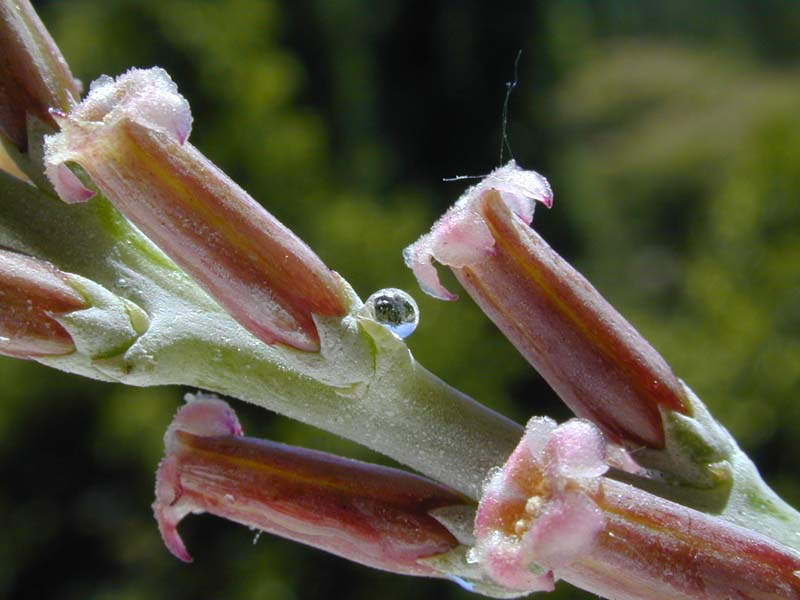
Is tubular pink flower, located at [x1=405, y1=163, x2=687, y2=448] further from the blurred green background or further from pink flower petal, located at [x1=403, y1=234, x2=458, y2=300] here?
the blurred green background

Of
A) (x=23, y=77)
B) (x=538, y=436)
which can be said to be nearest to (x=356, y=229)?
(x=23, y=77)

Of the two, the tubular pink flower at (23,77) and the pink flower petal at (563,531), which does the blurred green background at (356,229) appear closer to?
the tubular pink flower at (23,77)

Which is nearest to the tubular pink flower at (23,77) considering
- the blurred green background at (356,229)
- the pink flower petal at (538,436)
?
the pink flower petal at (538,436)

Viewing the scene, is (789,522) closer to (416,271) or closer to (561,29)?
(416,271)

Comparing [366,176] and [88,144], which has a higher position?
[366,176]

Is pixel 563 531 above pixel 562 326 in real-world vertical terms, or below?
below

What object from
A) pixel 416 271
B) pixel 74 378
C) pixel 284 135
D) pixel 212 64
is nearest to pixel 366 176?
pixel 284 135

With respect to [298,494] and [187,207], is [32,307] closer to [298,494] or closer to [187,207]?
[187,207]
